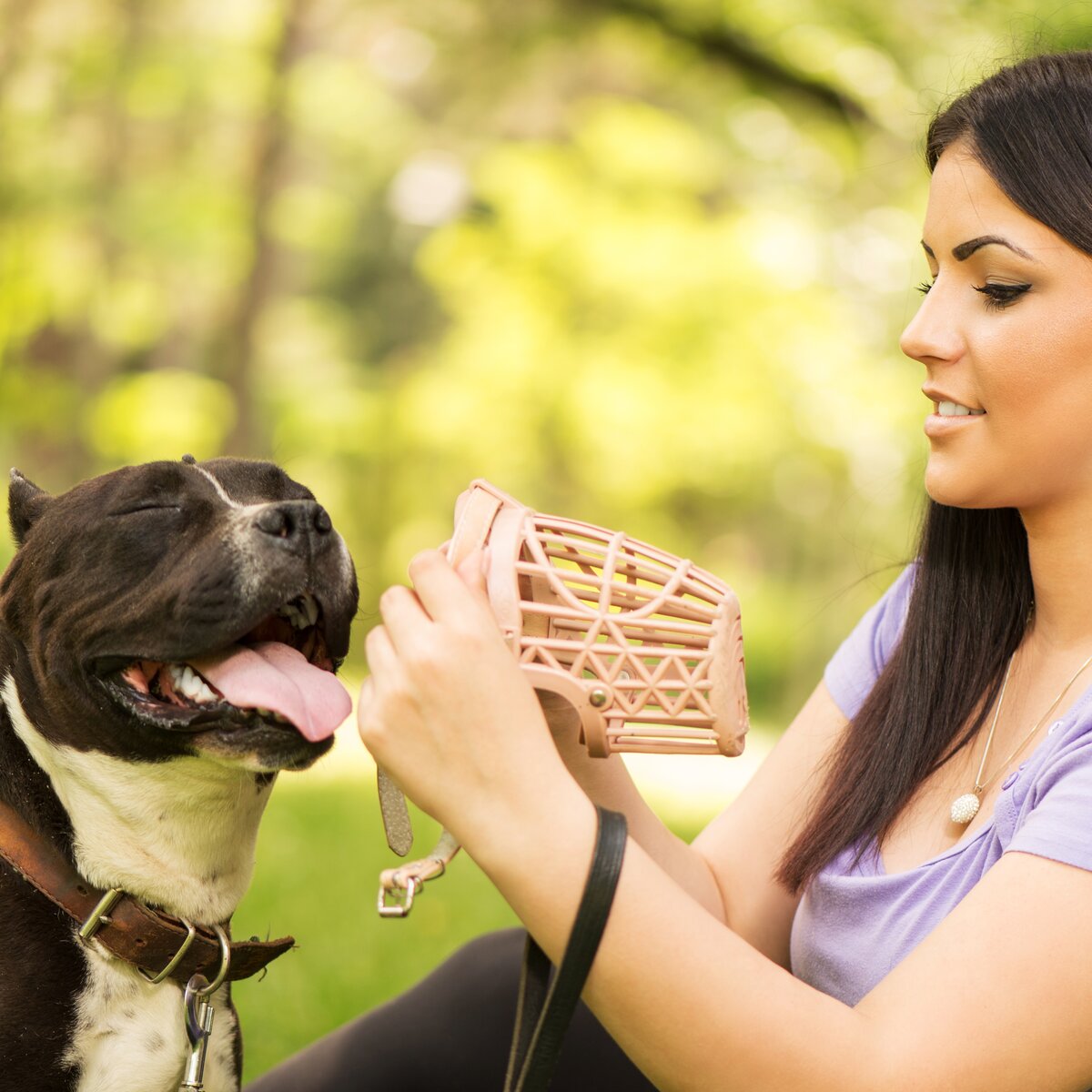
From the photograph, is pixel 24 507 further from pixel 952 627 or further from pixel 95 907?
pixel 952 627

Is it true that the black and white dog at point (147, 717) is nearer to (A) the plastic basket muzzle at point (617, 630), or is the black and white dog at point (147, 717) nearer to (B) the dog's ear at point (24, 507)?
(B) the dog's ear at point (24, 507)

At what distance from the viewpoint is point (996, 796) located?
6.81 feet

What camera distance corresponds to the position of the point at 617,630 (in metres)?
1.71

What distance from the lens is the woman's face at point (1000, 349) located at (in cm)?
195

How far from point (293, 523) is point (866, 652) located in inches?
43.3

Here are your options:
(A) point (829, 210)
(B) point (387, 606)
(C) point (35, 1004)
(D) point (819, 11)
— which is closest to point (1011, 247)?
(B) point (387, 606)

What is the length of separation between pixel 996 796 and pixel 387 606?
1021 millimetres

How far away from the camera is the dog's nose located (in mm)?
2193

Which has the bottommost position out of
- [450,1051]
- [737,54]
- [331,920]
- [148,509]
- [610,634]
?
[331,920]

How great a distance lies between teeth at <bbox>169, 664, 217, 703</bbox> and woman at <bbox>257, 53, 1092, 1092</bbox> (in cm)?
56

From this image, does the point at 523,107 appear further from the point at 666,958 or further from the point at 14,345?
the point at 666,958

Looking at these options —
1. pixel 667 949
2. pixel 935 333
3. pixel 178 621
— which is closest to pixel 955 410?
pixel 935 333

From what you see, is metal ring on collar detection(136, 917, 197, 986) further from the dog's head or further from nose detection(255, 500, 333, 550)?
nose detection(255, 500, 333, 550)

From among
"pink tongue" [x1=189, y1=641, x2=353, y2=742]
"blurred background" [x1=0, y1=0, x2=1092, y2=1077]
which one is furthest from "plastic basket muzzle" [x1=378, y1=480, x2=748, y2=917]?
"blurred background" [x1=0, y1=0, x2=1092, y2=1077]
